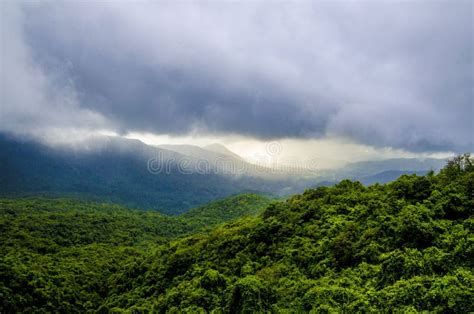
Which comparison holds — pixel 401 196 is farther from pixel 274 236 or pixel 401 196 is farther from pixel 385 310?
pixel 385 310

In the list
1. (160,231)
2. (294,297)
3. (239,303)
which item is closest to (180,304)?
(239,303)

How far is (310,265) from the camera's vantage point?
29.1m

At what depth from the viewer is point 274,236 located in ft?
124

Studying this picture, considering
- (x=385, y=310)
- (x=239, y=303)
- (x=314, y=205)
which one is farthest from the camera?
(x=314, y=205)

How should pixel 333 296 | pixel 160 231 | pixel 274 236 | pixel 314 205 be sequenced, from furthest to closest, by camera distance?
1. pixel 160 231
2. pixel 314 205
3. pixel 274 236
4. pixel 333 296

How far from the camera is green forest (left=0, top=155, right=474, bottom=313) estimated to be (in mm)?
19766

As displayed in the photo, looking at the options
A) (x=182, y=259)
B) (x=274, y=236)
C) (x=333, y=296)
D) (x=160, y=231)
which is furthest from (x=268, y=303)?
(x=160, y=231)

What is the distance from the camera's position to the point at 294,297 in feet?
76.8

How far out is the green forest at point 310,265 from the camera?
64.8 ft

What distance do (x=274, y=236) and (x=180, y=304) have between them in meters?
13.9

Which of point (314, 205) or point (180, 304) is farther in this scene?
point (314, 205)

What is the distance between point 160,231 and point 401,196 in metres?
91.4

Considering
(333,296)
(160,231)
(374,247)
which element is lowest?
(160,231)

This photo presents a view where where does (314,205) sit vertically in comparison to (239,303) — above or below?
above
